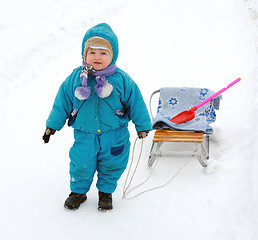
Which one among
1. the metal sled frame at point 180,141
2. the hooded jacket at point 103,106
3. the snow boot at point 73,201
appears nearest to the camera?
the hooded jacket at point 103,106

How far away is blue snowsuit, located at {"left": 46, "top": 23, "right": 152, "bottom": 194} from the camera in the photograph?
2.56 m

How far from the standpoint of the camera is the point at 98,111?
8.44 feet

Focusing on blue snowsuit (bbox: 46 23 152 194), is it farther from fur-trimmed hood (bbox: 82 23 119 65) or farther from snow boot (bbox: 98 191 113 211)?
snow boot (bbox: 98 191 113 211)

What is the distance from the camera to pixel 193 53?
6473mm

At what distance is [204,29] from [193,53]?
1.38 metres

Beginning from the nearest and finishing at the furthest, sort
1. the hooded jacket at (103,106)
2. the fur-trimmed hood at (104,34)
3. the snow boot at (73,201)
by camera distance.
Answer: the fur-trimmed hood at (104,34) → the hooded jacket at (103,106) → the snow boot at (73,201)

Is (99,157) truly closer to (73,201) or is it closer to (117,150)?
(117,150)

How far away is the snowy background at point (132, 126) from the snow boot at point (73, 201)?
0.25 ft

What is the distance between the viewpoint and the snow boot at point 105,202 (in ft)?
9.25

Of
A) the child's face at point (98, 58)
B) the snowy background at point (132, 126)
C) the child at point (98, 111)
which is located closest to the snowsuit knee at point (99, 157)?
the child at point (98, 111)

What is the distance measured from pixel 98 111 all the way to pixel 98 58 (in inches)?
14.8

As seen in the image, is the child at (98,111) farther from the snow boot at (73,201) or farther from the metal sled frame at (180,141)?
the metal sled frame at (180,141)

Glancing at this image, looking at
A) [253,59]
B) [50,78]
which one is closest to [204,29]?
[253,59]

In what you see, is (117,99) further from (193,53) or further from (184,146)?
(193,53)
